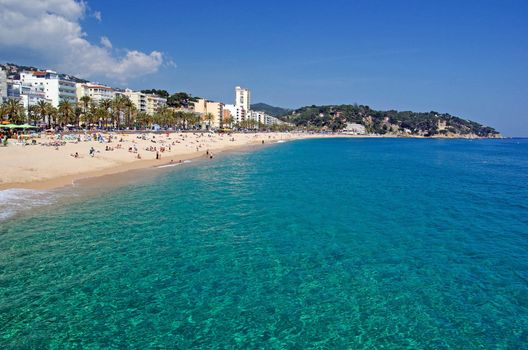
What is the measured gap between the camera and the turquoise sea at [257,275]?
9.97 metres

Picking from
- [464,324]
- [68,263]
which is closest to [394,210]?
[464,324]

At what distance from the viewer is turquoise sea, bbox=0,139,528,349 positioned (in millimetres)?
9969

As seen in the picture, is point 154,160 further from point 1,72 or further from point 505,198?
point 1,72

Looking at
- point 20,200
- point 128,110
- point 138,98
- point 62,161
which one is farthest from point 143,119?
point 20,200

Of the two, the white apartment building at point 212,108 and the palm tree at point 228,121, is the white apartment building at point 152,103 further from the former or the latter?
the white apartment building at point 212,108

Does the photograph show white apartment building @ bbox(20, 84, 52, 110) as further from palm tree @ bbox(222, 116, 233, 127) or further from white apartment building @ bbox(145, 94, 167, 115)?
palm tree @ bbox(222, 116, 233, 127)

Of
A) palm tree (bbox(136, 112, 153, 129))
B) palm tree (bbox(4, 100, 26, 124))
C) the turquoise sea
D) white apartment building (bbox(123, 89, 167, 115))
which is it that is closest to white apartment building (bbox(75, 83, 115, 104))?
white apartment building (bbox(123, 89, 167, 115))

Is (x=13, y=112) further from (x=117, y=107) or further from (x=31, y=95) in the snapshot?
(x=31, y=95)

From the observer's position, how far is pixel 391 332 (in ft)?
33.2

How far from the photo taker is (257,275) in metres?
13.5

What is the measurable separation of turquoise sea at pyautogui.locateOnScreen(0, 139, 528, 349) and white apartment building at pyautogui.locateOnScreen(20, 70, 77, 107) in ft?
314

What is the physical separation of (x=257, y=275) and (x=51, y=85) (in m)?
116

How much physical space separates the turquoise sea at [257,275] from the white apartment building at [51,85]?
95.6m

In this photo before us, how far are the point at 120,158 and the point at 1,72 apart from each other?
215ft
